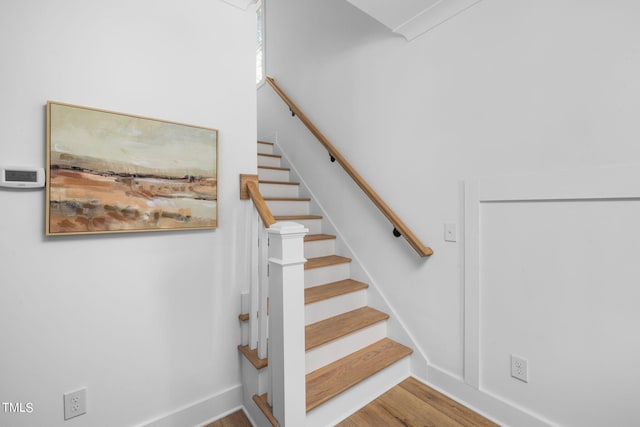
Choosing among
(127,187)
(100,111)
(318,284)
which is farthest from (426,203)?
(100,111)

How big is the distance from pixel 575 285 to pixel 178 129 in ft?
6.56

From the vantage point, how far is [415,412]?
5.13 ft

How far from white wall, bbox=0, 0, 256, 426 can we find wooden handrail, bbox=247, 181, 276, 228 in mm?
106

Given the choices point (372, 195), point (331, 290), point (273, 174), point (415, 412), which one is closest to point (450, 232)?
point (372, 195)

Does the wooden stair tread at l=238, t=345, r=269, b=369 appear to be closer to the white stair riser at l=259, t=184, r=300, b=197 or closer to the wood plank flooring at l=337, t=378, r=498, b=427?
the wood plank flooring at l=337, t=378, r=498, b=427

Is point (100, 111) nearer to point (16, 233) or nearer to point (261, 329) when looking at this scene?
point (16, 233)

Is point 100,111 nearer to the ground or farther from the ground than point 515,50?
nearer to the ground

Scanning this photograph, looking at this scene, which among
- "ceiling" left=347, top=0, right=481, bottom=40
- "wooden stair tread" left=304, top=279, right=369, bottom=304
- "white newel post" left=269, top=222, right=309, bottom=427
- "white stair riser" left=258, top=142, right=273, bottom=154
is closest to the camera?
"white newel post" left=269, top=222, right=309, bottom=427

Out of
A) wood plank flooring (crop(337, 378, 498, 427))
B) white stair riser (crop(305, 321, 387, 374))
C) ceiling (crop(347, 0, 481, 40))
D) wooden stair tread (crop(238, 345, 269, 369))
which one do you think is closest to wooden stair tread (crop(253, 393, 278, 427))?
wooden stair tread (crop(238, 345, 269, 369))

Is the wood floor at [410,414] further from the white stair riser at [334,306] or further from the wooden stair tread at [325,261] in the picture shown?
the wooden stair tread at [325,261]

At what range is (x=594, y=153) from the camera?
Result: 120 cm

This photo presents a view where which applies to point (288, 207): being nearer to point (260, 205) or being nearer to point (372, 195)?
point (372, 195)

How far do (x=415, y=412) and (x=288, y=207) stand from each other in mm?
1845

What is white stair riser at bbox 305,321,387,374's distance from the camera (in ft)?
5.40
